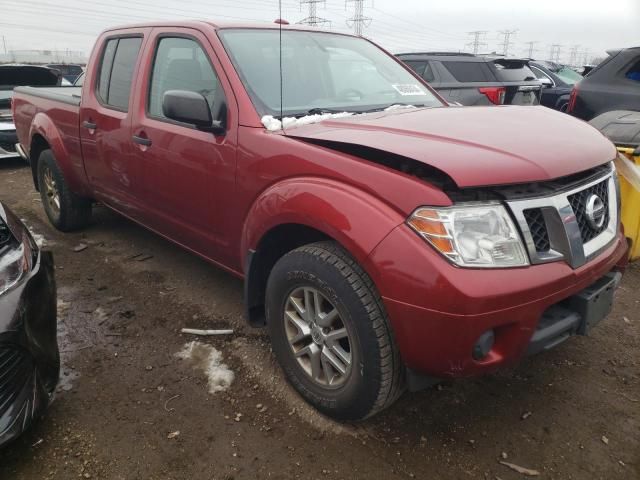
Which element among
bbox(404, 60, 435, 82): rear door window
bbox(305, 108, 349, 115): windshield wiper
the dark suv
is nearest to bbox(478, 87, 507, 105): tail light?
the dark suv

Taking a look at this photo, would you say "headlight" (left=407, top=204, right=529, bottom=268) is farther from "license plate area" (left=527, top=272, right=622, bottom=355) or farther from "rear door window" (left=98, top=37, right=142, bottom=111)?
"rear door window" (left=98, top=37, right=142, bottom=111)

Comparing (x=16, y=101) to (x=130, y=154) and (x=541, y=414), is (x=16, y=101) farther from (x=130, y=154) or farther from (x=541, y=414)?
(x=541, y=414)

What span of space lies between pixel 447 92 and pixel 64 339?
650 cm

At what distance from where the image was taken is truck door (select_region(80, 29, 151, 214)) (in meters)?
3.55

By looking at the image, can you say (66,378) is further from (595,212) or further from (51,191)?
(51,191)

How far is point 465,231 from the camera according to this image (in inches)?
72.6

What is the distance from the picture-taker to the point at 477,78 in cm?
800

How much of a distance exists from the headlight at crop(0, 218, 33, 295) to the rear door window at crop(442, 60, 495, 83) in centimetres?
713

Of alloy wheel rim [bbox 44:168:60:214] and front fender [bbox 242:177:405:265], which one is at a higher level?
front fender [bbox 242:177:405:265]

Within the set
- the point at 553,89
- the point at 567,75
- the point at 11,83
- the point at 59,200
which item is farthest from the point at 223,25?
the point at 567,75

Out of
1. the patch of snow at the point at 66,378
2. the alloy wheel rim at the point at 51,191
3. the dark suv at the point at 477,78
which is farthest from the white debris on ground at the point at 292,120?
the dark suv at the point at 477,78

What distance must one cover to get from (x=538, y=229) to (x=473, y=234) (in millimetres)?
301

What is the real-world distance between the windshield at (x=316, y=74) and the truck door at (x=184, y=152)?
0.58 feet

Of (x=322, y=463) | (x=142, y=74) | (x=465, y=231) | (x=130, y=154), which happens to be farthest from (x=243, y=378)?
(x=142, y=74)
